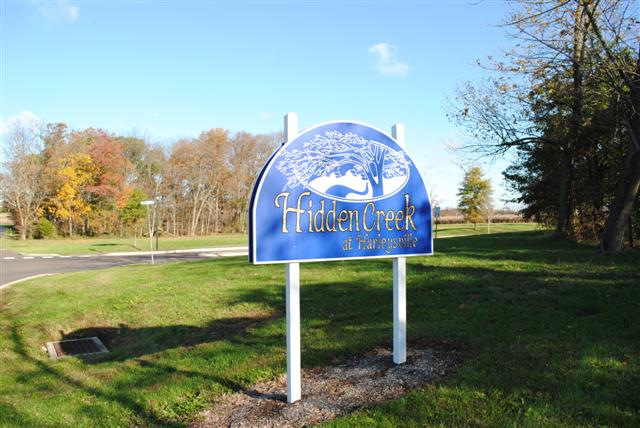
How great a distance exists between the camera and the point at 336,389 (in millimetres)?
4371

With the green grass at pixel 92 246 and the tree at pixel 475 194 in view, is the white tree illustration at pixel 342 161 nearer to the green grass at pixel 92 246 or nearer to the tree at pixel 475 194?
the green grass at pixel 92 246

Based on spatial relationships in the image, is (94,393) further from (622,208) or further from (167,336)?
(622,208)

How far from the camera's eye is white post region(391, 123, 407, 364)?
193 inches

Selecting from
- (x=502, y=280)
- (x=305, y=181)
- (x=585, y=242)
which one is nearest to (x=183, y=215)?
(x=585, y=242)

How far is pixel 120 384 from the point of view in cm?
540

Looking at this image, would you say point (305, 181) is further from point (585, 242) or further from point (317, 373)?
point (585, 242)

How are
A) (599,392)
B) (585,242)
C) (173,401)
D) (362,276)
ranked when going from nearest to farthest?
(599,392), (173,401), (362,276), (585,242)

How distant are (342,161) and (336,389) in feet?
Answer: 7.08

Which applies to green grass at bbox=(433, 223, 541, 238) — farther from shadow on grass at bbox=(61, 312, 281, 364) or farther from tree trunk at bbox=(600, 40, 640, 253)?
shadow on grass at bbox=(61, 312, 281, 364)

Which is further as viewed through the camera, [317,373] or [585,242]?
[585,242]

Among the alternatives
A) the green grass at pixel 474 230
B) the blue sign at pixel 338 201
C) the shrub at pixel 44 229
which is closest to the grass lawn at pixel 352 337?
the blue sign at pixel 338 201

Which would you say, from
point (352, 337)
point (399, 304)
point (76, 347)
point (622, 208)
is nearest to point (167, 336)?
point (76, 347)

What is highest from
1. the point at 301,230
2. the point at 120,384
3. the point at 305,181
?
the point at 305,181

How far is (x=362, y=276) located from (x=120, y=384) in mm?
6151
